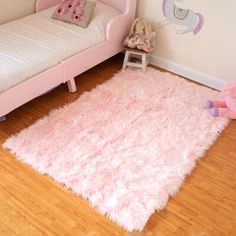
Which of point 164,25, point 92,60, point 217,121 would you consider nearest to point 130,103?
point 92,60

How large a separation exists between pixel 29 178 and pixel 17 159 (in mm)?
187

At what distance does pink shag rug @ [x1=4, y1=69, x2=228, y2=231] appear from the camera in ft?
5.99

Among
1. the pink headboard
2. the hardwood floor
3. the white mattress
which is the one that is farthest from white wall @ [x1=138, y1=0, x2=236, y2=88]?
the hardwood floor

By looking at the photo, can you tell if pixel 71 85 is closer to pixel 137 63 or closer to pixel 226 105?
pixel 137 63

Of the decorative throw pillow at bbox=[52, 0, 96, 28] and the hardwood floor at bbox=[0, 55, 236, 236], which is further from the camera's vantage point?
the decorative throw pillow at bbox=[52, 0, 96, 28]

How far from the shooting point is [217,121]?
2453 mm

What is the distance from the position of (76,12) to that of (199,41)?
1136 millimetres

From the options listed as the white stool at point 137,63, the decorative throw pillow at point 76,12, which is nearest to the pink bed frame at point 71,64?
the white stool at point 137,63

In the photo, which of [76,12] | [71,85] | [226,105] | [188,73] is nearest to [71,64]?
[71,85]

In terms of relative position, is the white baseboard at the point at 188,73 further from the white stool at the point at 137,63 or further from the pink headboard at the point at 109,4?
the pink headboard at the point at 109,4

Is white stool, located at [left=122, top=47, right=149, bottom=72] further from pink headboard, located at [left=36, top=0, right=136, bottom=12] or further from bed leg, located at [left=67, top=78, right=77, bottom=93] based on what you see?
bed leg, located at [left=67, top=78, right=77, bottom=93]

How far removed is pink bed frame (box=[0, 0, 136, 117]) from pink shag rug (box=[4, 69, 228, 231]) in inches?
8.1

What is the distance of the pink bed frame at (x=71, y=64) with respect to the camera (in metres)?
2.15

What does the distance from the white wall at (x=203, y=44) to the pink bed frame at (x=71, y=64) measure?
10.2 inches
